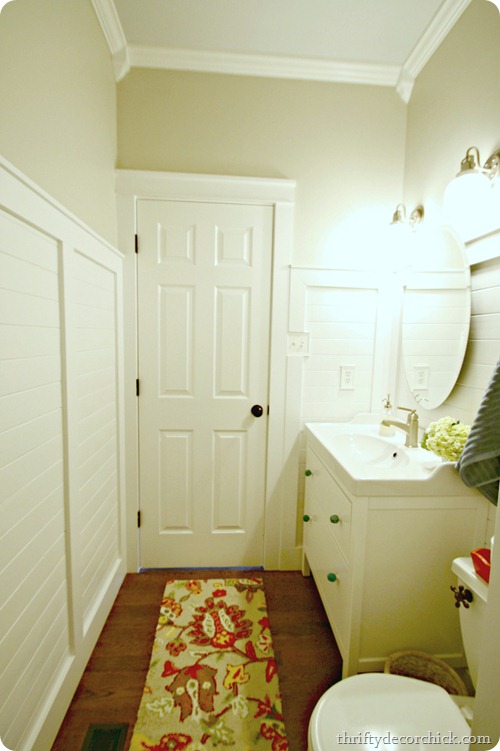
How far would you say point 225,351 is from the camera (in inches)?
76.4

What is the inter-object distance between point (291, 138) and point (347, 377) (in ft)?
4.28

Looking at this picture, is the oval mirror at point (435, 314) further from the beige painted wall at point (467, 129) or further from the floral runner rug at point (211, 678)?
the floral runner rug at point (211, 678)

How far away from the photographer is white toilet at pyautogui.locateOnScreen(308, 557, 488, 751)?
84 centimetres

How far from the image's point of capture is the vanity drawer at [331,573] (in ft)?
4.29

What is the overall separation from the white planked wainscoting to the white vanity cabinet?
3.26 feet

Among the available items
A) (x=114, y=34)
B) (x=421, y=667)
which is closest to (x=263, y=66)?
(x=114, y=34)

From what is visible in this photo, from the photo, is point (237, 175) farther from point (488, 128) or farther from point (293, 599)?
point (293, 599)

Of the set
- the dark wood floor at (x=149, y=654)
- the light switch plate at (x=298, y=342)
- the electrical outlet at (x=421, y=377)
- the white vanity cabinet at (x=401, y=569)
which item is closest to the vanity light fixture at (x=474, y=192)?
the electrical outlet at (x=421, y=377)

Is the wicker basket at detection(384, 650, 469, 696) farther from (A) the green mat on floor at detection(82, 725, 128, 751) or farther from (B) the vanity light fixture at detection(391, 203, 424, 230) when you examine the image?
(B) the vanity light fixture at detection(391, 203, 424, 230)

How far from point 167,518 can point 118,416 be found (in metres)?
0.67

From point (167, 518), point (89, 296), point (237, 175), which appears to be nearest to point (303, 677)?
point (167, 518)

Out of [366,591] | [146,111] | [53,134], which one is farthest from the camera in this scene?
[146,111]

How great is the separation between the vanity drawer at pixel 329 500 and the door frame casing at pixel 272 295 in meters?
0.21

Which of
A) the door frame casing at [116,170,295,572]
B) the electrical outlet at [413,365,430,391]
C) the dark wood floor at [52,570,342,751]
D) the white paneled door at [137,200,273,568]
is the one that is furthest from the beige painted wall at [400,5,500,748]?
the dark wood floor at [52,570,342,751]
